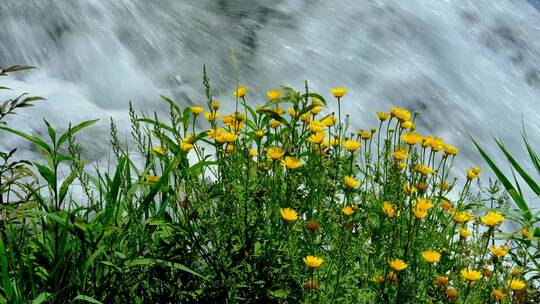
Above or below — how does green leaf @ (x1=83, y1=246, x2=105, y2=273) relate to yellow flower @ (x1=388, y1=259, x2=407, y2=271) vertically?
below

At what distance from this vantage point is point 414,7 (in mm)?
6777

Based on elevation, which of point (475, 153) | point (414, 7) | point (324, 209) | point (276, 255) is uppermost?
point (414, 7)

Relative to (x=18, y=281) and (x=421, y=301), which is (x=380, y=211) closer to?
(x=421, y=301)

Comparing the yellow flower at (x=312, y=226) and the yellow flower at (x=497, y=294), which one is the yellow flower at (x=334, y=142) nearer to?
the yellow flower at (x=312, y=226)

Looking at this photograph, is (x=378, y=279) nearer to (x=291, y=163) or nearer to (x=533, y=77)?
(x=291, y=163)

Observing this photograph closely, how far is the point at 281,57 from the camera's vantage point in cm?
536

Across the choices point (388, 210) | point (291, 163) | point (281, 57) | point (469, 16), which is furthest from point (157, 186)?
point (469, 16)

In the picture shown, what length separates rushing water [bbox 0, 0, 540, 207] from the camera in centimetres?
454

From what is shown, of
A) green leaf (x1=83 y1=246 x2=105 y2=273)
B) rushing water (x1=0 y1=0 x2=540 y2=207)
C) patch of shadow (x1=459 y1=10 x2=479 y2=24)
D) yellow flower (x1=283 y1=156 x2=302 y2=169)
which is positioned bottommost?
green leaf (x1=83 y1=246 x2=105 y2=273)

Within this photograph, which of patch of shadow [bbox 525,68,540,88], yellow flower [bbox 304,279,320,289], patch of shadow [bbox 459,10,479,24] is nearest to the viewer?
yellow flower [bbox 304,279,320,289]

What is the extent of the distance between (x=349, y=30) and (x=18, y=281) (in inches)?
170

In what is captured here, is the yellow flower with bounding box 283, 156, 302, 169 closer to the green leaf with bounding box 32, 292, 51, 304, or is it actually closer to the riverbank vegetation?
the riverbank vegetation

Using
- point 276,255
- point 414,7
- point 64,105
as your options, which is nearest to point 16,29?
point 64,105

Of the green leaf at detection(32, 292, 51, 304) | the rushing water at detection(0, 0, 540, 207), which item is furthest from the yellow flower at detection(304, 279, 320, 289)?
the rushing water at detection(0, 0, 540, 207)
